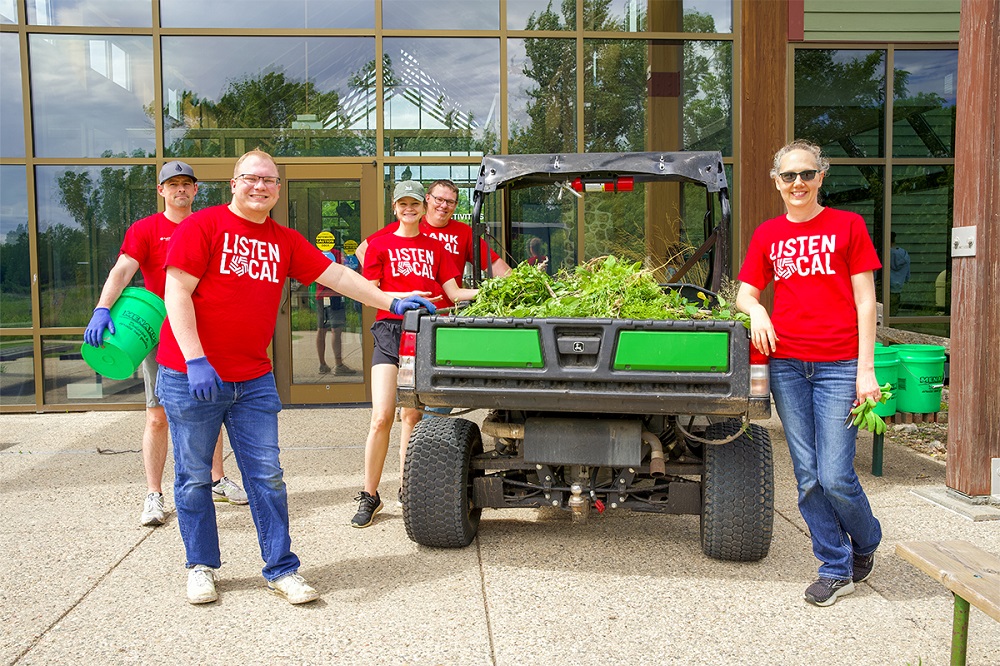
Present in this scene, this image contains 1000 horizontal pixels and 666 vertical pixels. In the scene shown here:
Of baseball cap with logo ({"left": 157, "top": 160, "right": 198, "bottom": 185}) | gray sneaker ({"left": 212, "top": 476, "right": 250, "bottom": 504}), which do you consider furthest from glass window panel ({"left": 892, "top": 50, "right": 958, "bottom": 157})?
gray sneaker ({"left": 212, "top": 476, "right": 250, "bottom": 504})

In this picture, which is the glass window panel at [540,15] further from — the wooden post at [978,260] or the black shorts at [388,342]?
the black shorts at [388,342]

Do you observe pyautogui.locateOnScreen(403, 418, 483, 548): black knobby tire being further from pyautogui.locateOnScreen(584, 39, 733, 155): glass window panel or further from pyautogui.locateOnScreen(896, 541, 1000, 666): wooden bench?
pyautogui.locateOnScreen(584, 39, 733, 155): glass window panel

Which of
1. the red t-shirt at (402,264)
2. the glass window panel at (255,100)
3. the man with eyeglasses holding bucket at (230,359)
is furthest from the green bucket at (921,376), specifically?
the glass window panel at (255,100)

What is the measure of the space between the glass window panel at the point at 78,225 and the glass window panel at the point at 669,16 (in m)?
4.92

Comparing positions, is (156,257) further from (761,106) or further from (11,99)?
(761,106)

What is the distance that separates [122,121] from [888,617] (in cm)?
800

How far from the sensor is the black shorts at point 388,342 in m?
4.88

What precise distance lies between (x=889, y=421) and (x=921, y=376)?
0.87m

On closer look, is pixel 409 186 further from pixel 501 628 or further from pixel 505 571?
pixel 501 628

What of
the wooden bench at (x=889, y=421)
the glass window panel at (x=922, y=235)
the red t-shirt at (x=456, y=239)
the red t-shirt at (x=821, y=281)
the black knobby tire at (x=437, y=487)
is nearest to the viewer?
the red t-shirt at (x=821, y=281)

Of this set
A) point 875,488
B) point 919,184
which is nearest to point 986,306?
point 875,488

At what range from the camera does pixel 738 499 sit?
4.05 metres

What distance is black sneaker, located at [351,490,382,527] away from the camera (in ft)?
15.9

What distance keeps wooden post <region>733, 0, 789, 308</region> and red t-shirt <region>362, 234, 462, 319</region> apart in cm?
460
